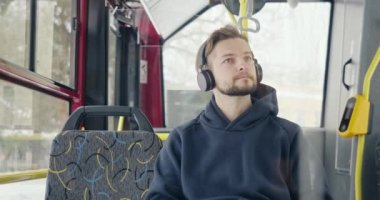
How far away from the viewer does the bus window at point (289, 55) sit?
1383mm

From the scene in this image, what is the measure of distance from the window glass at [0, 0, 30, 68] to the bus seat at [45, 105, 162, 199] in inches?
20.1

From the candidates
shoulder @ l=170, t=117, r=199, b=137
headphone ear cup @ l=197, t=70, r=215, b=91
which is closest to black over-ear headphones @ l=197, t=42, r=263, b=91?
headphone ear cup @ l=197, t=70, r=215, b=91

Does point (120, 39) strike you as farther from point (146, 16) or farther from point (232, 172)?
point (232, 172)

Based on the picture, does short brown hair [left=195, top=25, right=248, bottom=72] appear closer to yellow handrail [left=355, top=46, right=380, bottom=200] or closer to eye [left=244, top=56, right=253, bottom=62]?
eye [left=244, top=56, right=253, bottom=62]

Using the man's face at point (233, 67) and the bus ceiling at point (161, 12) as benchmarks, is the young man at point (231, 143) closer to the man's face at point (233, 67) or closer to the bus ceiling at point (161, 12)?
the man's face at point (233, 67)

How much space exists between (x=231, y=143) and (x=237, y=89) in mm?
187

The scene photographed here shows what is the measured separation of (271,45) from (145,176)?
2.31 feet

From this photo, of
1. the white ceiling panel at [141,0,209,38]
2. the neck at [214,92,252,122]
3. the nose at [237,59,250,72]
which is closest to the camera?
the nose at [237,59,250,72]

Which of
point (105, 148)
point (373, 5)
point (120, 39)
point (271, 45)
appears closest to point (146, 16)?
point (120, 39)

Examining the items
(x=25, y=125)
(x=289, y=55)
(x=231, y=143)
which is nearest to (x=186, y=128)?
(x=231, y=143)

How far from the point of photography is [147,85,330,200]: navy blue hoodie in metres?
1.38

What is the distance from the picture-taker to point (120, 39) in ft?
10.7

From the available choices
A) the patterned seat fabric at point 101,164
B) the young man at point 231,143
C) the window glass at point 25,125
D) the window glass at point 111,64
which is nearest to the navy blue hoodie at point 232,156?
the young man at point 231,143

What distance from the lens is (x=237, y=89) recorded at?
4.56 feet
